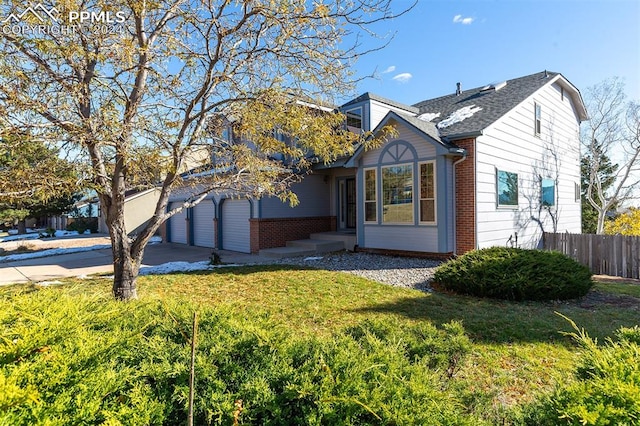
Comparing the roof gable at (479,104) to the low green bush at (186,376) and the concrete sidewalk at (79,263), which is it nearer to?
the concrete sidewalk at (79,263)

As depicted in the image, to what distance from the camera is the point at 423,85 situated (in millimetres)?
6695

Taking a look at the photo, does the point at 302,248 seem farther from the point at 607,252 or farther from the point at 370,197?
the point at 607,252

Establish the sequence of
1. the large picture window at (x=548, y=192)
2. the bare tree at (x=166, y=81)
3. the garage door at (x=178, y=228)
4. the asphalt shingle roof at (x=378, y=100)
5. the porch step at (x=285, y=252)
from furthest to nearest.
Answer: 1. the garage door at (x=178, y=228)
2. the asphalt shingle roof at (x=378, y=100)
3. the large picture window at (x=548, y=192)
4. the porch step at (x=285, y=252)
5. the bare tree at (x=166, y=81)

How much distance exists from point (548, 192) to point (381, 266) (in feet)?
28.2

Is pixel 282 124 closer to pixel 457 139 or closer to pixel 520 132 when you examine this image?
pixel 457 139

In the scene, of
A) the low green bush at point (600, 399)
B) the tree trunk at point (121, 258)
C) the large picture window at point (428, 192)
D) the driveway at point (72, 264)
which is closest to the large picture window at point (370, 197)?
the large picture window at point (428, 192)

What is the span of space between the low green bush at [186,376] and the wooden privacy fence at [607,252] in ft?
38.1

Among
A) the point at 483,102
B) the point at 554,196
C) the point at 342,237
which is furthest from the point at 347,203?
the point at 554,196

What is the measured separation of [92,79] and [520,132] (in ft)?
42.8

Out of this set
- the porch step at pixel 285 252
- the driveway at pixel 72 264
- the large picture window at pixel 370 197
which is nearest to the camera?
the driveway at pixel 72 264

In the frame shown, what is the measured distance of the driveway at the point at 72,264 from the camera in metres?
10.0

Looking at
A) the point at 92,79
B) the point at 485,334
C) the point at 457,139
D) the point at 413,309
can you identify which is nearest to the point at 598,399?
the point at 485,334

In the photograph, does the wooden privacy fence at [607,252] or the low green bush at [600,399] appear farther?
the wooden privacy fence at [607,252]

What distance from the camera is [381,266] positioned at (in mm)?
10375
